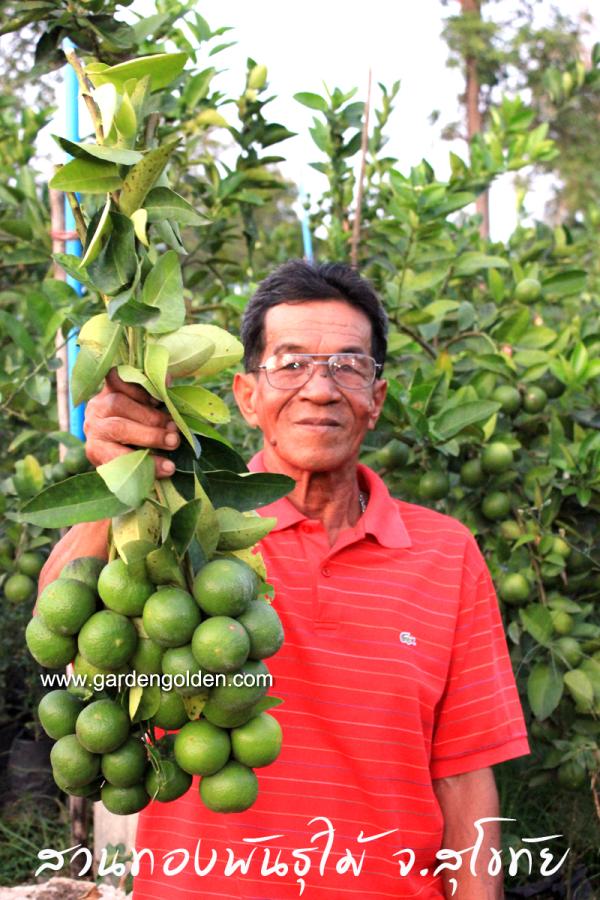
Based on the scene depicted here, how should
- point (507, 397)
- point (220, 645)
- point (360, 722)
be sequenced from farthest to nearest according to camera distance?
point (507, 397)
point (360, 722)
point (220, 645)

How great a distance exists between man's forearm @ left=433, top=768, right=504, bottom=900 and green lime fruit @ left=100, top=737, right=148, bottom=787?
925 millimetres

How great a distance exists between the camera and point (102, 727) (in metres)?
1.16

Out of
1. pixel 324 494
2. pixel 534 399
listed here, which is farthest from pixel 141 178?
pixel 534 399

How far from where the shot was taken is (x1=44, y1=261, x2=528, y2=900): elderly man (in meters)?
1.76

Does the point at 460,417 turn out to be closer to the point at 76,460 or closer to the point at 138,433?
the point at 76,460

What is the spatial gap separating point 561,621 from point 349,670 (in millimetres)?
848

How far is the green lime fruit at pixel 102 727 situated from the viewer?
1161mm

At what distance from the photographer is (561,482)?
8.64 feet

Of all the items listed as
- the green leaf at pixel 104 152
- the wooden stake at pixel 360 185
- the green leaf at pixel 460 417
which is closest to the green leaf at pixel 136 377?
the green leaf at pixel 104 152

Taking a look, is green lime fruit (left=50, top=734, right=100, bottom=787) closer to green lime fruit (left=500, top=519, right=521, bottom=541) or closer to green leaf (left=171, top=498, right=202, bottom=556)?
green leaf (left=171, top=498, right=202, bottom=556)

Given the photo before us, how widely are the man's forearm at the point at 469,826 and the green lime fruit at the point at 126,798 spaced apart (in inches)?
35.5

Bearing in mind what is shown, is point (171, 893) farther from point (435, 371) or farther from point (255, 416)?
point (435, 371)

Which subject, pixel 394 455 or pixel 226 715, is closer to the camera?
pixel 226 715

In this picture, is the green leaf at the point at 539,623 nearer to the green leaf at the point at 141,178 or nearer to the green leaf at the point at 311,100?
the green leaf at the point at 141,178
